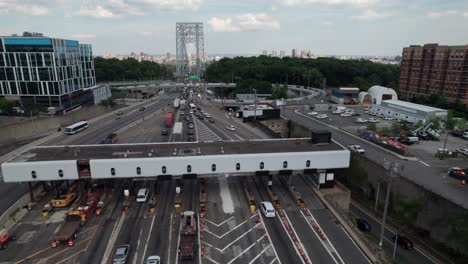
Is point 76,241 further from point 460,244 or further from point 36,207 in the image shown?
point 460,244

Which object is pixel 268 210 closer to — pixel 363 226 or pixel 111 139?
pixel 363 226

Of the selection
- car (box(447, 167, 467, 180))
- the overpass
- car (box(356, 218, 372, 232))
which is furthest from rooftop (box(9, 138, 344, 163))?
car (box(447, 167, 467, 180))

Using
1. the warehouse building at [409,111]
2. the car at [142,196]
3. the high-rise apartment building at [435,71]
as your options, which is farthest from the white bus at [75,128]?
the high-rise apartment building at [435,71]

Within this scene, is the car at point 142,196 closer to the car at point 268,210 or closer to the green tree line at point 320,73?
the car at point 268,210

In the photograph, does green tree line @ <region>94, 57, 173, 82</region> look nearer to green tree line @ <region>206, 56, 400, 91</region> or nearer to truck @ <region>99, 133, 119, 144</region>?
green tree line @ <region>206, 56, 400, 91</region>

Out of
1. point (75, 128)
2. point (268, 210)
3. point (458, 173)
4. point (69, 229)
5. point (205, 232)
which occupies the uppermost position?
point (458, 173)

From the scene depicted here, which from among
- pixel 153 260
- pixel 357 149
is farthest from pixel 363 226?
pixel 153 260
